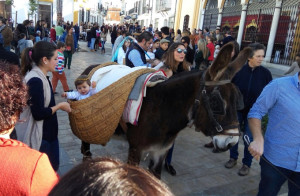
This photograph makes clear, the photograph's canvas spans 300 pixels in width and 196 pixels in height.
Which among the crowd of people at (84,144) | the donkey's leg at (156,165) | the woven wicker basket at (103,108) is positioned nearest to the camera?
the crowd of people at (84,144)

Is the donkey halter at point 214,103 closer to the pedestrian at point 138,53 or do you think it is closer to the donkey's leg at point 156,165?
the donkey's leg at point 156,165

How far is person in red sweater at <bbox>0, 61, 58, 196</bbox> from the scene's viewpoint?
100 cm

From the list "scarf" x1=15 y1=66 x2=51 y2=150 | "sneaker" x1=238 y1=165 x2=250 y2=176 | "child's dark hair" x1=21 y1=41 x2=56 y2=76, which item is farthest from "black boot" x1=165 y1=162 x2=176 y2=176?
"child's dark hair" x1=21 y1=41 x2=56 y2=76

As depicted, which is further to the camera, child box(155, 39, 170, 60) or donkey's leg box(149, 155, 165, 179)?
child box(155, 39, 170, 60)

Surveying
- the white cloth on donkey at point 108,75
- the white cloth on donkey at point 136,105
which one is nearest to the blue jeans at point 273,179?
the white cloth on donkey at point 136,105

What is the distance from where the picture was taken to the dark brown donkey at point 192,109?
257 cm

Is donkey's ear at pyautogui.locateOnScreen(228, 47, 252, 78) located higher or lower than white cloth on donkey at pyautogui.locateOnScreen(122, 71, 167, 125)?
higher

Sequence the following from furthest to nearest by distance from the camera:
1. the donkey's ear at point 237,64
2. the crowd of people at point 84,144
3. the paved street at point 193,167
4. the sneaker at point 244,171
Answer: the sneaker at point 244,171 < the paved street at point 193,167 < the donkey's ear at point 237,64 < the crowd of people at point 84,144

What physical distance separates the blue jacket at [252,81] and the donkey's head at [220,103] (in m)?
1.41

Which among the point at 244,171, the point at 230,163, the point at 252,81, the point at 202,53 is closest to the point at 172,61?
the point at 252,81

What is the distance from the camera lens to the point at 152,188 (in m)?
0.70

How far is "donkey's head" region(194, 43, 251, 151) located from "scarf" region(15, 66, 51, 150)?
150 centimetres

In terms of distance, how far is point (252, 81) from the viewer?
3895 millimetres

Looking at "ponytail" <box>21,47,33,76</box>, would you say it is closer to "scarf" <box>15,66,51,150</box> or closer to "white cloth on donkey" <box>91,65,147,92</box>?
"scarf" <box>15,66,51,150</box>
